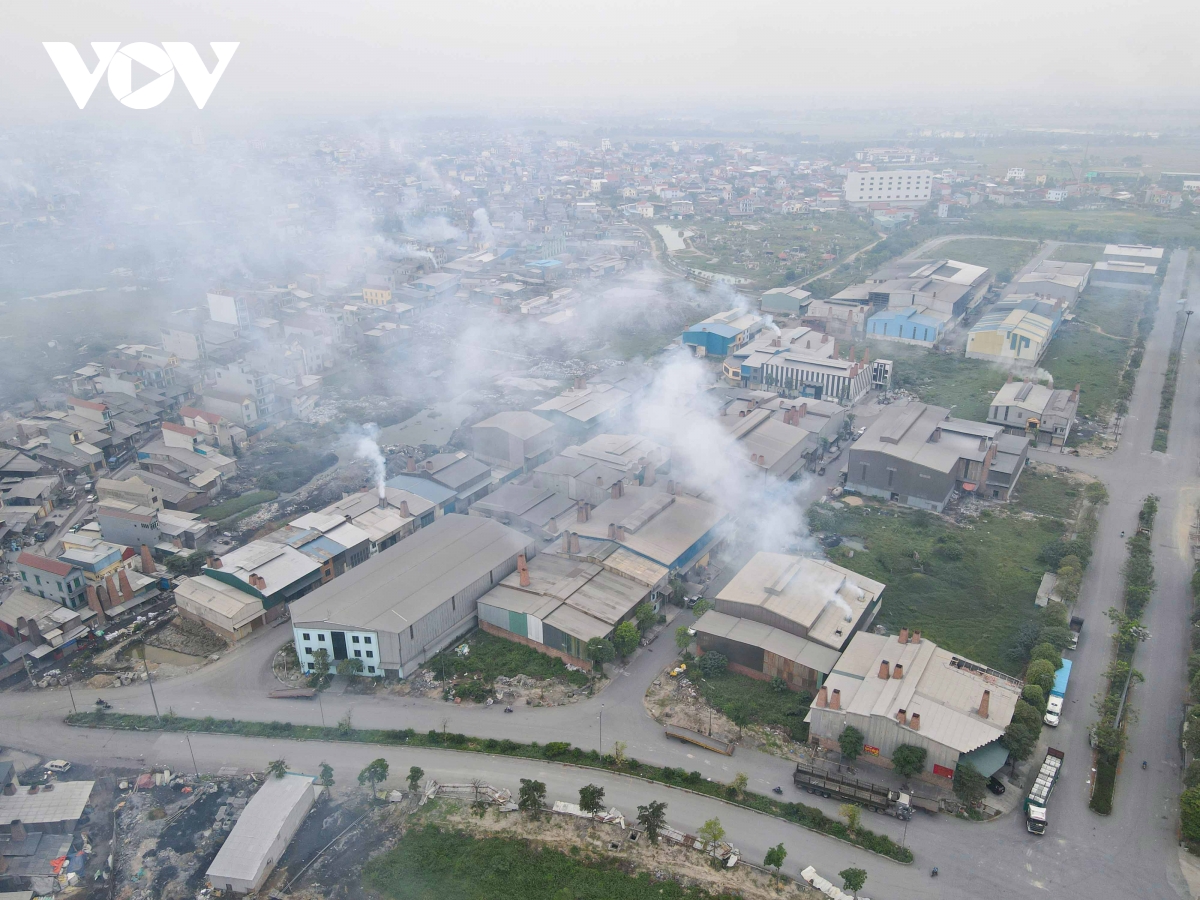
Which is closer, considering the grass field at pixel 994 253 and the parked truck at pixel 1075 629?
the parked truck at pixel 1075 629

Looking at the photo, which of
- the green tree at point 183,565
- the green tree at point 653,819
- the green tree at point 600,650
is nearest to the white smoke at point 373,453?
the green tree at point 183,565

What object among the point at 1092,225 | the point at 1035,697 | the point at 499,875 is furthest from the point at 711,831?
the point at 1092,225

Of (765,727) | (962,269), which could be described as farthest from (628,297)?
(765,727)

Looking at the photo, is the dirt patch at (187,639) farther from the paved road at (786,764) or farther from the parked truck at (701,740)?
the parked truck at (701,740)

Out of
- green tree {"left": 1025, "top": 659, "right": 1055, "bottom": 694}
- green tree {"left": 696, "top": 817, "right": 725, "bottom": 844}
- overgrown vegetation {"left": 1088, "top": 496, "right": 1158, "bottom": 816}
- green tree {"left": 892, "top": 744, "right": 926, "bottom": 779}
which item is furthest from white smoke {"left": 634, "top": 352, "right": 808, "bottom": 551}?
green tree {"left": 696, "top": 817, "right": 725, "bottom": 844}

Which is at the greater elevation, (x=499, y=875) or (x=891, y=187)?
(x=891, y=187)

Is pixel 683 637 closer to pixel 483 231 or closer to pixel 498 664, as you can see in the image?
pixel 498 664
